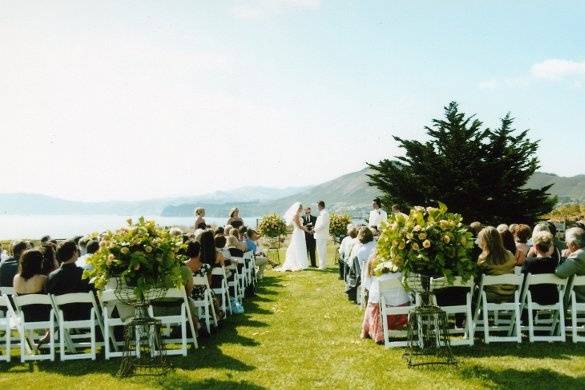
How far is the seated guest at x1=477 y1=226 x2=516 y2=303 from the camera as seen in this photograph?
824 centimetres

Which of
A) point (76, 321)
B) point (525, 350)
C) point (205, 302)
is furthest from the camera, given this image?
point (205, 302)

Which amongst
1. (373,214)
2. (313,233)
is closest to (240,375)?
(373,214)

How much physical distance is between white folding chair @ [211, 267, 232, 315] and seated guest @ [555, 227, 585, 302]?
5.66 meters

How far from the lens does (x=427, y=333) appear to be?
23.9 feet

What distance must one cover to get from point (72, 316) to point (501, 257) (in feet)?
21.1

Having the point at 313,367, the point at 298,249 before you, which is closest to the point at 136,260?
the point at 313,367

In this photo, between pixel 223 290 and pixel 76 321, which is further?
pixel 223 290

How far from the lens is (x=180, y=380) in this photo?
6.82 m

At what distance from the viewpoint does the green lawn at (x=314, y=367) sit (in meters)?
6.48

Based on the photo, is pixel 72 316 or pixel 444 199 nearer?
pixel 72 316

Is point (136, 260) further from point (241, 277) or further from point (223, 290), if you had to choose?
point (241, 277)

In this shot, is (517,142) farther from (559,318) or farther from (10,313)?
(10,313)

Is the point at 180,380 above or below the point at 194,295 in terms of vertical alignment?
below

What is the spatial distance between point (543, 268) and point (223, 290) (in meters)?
5.70
